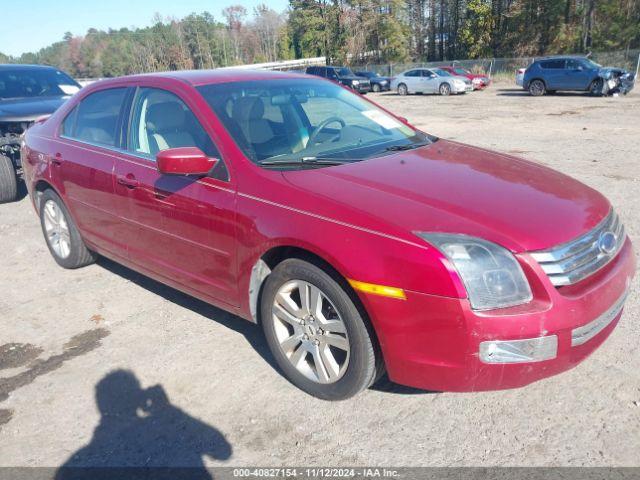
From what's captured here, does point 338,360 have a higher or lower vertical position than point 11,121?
lower

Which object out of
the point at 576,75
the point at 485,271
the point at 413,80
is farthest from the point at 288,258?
the point at 413,80

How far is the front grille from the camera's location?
250 cm

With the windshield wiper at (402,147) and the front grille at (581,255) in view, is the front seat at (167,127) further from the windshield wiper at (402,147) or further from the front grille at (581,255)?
the front grille at (581,255)

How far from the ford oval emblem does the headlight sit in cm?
63

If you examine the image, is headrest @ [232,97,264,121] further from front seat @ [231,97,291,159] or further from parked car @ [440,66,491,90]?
parked car @ [440,66,491,90]

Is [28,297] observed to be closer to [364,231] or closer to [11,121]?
[364,231]

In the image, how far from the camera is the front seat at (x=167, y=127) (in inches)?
143

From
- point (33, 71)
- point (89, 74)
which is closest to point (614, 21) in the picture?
point (33, 71)

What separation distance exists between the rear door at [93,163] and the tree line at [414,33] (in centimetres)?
4381

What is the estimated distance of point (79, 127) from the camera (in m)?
4.68

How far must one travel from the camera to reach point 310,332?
3.00m

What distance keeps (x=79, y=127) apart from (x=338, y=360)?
10.4 feet

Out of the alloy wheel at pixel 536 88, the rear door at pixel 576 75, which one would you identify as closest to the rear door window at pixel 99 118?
the rear door at pixel 576 75

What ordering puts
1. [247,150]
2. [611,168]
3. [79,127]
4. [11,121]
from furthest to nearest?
[611,168] < [11,121] < [79,127] < [247,150]
